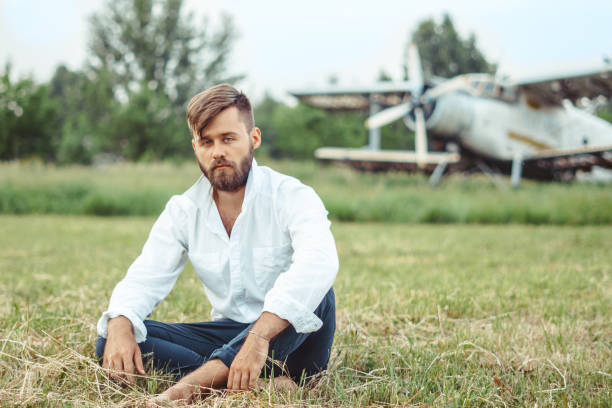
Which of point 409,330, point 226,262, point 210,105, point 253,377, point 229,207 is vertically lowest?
point 409,330

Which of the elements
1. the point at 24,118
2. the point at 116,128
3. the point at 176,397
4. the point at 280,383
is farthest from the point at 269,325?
the point at 116,128

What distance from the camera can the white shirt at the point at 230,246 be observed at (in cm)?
185

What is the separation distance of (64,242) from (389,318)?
5.79 m

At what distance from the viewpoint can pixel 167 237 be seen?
2006 millimetres

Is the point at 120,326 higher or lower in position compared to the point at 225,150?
lower

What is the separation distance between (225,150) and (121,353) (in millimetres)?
760

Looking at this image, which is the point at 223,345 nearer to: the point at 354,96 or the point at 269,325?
the point at 269,325

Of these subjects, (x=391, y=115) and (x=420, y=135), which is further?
(x=391, y=115)

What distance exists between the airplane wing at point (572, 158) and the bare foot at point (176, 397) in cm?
1451

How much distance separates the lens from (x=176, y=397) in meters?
1.63

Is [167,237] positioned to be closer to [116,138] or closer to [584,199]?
[584,199]

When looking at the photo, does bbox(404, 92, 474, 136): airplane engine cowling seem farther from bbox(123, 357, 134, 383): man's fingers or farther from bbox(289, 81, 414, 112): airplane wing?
bbox(123, 357, 134, 383): man's fingers

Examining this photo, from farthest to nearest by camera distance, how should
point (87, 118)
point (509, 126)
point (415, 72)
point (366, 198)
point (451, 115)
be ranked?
1. point (87, 118)
2. point (415, 72)
3. point (509, 126)
4. point (451, 115)
5. point (366, 198)

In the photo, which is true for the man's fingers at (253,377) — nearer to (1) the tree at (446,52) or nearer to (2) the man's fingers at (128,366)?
(2) the man's fingers at (128,366)
